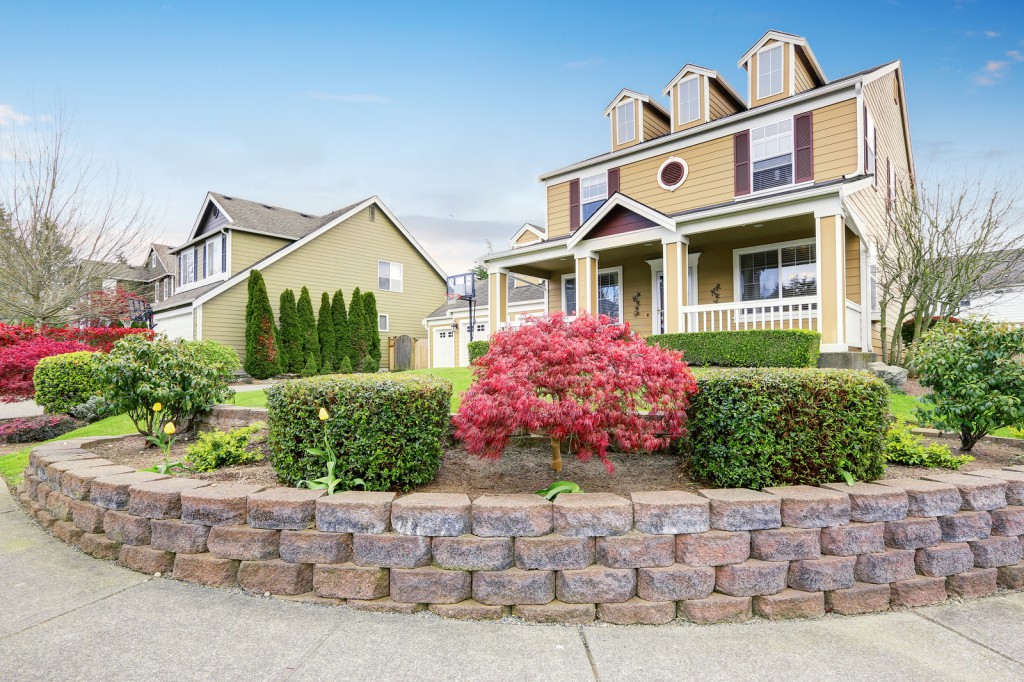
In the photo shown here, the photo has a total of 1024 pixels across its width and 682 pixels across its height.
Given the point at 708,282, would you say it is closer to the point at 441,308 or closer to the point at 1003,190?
the point at 1003,190

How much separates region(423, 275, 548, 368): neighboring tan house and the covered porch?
197 inches

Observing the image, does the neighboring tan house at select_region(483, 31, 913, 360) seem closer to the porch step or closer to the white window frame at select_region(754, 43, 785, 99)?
the white window frame at select_region(754, 43, 785, 99)

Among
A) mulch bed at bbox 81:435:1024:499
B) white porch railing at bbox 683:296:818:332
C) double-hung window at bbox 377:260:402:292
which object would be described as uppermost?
double-hung window at bbox 377:260:402:292

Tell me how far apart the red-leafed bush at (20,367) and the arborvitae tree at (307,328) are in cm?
832

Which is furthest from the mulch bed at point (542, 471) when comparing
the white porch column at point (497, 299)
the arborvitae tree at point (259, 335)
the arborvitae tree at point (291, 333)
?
the arborvitae tree at point (291, 333)

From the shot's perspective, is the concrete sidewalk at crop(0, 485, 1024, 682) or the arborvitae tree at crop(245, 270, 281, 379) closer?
the concrete sidewalk at crop(0, 485, 1024, 682)

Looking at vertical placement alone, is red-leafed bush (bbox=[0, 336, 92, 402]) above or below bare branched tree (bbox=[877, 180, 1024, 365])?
below

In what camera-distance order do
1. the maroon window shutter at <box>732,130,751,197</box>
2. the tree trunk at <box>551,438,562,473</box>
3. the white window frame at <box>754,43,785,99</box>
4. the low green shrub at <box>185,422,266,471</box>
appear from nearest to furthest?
the tree trunk at <box>551,438,562,473</box>, the low green shrub at <box>185,422,266,471</box>, the maroon window shutter at <box>732,130,751,197</box>, the white window frame at <box>754,43,785,99</box>

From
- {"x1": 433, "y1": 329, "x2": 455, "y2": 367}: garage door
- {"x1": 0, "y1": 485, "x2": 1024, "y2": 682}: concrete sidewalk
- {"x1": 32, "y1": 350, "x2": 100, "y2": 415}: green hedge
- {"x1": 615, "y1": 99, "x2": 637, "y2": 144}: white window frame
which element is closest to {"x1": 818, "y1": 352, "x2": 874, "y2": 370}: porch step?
{"x1": 0, "y1": 485, "x2": 1024, "y2": 682}: concrete sidewalk

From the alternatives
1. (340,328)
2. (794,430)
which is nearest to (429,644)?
(794,430)

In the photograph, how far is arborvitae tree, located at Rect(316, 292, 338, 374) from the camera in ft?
62.2

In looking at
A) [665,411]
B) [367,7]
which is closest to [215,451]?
[665,411]

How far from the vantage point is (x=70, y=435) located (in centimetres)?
768

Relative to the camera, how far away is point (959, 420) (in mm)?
4359
